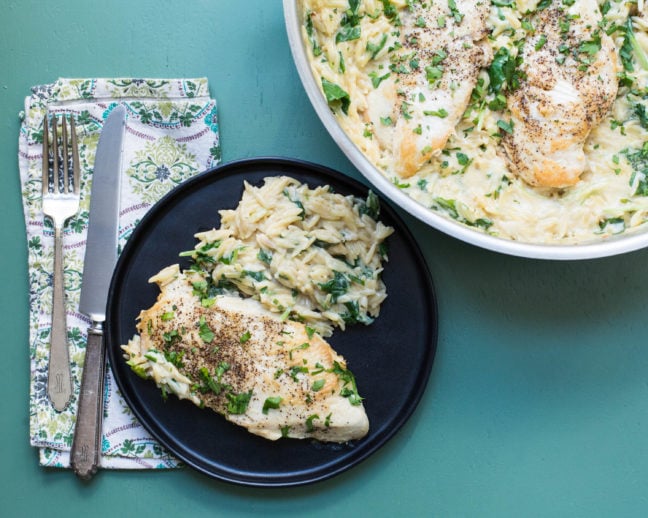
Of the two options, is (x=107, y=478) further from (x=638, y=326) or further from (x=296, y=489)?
(x=638, y=326)

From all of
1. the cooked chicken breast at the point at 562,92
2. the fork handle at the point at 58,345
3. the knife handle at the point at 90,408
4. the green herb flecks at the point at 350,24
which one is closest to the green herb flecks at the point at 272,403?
the knife handle at the point at 90,408

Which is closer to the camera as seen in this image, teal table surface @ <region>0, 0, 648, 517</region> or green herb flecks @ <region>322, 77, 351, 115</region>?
green herb flecks @ <region>322, 77, 351, 115</region>

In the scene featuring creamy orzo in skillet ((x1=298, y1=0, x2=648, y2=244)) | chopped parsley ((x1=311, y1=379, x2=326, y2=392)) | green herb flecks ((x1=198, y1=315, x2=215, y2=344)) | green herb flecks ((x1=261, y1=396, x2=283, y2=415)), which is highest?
creamy orzo in skillet ((x1=298, y1=0, x2=648, y2=244))

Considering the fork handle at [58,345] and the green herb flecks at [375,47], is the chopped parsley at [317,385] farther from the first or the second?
the green herb flecks at [375,47]

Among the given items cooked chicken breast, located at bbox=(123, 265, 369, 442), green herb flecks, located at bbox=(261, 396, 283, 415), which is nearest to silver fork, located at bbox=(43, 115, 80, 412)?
cooked chicken breast, located at bbox=(123, 265, 369, 442)

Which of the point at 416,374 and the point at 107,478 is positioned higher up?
the point at 416,374

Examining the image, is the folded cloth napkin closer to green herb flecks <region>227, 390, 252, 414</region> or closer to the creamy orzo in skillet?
green herb flecks <region>227, 390, 252, 414</region>

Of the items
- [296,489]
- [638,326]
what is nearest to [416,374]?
[296,489]
